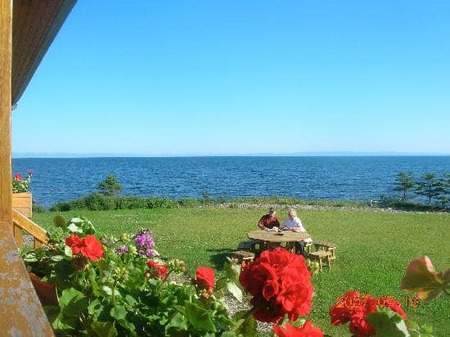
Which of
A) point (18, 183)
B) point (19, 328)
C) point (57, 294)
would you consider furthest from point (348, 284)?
point (19, 328)

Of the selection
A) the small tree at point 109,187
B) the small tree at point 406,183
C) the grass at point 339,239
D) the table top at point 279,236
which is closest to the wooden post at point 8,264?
the grass at point 339,239

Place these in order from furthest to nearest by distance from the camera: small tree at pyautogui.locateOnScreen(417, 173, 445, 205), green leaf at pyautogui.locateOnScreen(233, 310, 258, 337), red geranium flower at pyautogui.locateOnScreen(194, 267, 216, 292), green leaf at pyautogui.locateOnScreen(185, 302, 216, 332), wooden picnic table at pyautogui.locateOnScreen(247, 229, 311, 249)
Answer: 1. small tree at pyautogui.locateOnScreen(417, 173, 445, 205)
2. wooden picnic table at pyautogui.locateOnScreen(247, 229, 311, 249)
3. red geranium flower at pyautogui.locateOnScreen(194, 267, 216, 292)
4. green leaf at pyautogui.locateOnScreen(233, 310, 258, 337)
5. green leaf at pyautogui.locateOnScreen(185, 302, 216, 332)

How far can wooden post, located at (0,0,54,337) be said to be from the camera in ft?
2.16

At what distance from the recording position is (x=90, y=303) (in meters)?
1.55

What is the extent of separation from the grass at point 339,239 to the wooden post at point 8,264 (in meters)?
5.91

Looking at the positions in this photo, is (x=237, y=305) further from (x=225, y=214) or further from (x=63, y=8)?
(x=225, y=214)

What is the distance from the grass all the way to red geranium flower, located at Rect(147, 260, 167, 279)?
4933 millimetres

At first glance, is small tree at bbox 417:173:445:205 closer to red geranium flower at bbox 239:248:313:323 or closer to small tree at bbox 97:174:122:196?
small tree at bbox 97:174:122:196

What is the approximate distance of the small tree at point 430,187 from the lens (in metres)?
29.4

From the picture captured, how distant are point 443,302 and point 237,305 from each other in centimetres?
350

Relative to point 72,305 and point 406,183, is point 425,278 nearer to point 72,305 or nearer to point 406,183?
point 72,305

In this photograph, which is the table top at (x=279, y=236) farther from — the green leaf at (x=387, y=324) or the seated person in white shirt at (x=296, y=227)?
the green leaf at (x=387, y=324)

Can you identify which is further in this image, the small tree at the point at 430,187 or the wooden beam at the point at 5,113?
the small tree at the point at 430,187

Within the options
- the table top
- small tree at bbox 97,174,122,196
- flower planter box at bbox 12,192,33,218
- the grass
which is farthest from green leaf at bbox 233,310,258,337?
small tree at bbox 97,174,122,196
